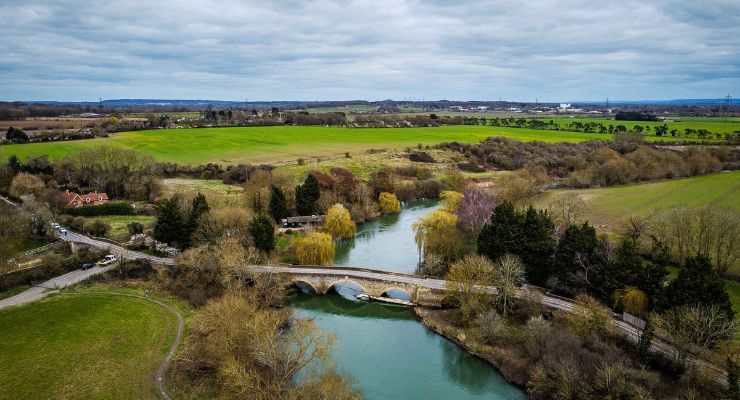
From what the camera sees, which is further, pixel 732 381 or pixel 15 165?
pixel 15 165

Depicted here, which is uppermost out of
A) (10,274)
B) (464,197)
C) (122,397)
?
(464,197)

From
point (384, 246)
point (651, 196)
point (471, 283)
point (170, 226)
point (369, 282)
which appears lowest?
point (384, 246)

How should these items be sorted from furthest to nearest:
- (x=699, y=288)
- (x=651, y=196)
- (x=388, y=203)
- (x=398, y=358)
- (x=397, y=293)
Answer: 1. (x=388, y=203)
2. (x=651, y=196)
3. (x=397, y=293)
4. (x=398, y=358)
5. (x=699, y=288)

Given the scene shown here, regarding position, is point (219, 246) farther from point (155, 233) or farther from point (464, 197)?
point (464, 197)

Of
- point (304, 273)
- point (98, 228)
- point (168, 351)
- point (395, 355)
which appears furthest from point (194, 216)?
point (395, 355)

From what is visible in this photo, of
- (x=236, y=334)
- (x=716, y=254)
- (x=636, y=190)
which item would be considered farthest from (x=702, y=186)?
(x=236, y=334)

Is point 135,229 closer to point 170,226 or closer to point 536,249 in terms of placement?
point 170,226

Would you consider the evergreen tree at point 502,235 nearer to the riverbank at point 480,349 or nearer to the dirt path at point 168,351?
the riverbank at point 480,349

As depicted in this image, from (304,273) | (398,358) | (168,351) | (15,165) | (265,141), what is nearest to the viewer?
(168,351)
